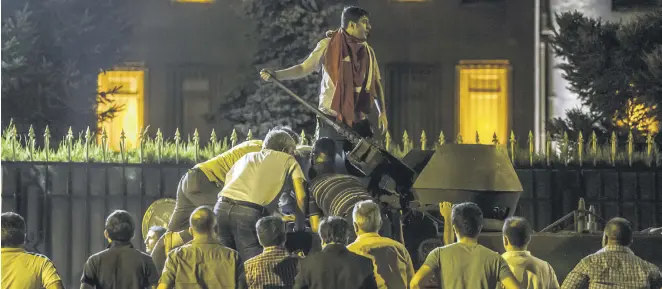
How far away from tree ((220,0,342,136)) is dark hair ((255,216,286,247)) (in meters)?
11.3

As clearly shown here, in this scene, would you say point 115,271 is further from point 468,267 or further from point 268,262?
point 468,267

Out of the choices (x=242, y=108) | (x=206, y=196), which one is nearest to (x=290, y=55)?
(x=242, y=108)

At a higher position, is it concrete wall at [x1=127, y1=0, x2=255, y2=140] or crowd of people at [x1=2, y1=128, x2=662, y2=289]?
concrete wall at [x1=127, y1=0, x2=255, y2=140]

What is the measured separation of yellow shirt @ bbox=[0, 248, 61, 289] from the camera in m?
8.77

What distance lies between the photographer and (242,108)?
21312 mm

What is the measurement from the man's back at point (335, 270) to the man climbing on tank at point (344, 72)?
374cm

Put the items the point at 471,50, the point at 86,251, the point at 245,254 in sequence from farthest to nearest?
the point at 471,50 < the point at 86,251 < the point at 245,254

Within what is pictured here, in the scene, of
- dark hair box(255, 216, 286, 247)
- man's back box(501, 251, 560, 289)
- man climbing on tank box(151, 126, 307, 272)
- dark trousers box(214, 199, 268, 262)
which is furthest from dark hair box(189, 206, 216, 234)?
man climbing on tank box(151, 126, 307, 272)

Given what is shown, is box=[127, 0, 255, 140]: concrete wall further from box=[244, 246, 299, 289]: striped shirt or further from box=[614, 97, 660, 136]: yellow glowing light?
box=[244, 246, 299, 289]: striped shirt

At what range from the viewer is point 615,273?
8.90 metres

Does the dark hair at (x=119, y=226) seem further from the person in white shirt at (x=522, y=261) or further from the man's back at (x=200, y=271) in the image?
the person in white shirt at (x=522, y=261)

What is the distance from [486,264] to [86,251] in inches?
276

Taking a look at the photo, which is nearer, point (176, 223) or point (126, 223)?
point (126, 223)

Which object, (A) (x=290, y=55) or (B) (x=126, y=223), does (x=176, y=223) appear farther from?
(A) (x=290, y=55)
